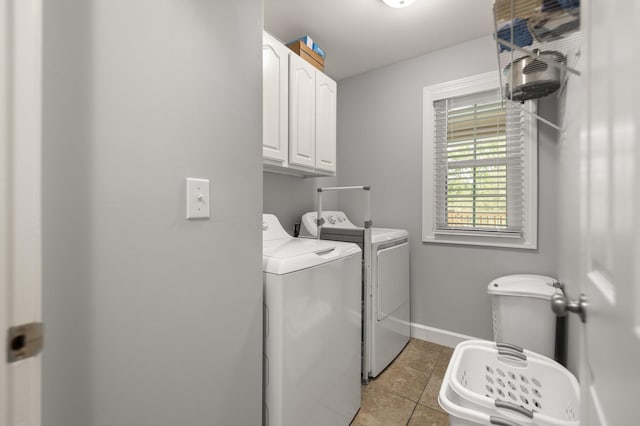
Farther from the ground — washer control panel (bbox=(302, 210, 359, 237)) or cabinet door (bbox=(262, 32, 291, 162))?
cabinet door (bbox=(262, 32, 291, 162))

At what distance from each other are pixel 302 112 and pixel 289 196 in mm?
791

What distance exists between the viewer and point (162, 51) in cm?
78

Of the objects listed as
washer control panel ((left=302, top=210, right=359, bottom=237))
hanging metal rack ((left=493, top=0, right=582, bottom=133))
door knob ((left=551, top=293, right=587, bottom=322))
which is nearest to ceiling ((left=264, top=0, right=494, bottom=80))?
hanging metal rack ((left=493, top=0, right=582, bottom=133))

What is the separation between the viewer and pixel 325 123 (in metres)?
2.29

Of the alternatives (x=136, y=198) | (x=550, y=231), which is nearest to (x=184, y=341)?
(x=136, y=198)

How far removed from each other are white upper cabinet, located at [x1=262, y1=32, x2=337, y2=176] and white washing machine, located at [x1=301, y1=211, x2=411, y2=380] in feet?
1.86

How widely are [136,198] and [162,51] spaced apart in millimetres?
419

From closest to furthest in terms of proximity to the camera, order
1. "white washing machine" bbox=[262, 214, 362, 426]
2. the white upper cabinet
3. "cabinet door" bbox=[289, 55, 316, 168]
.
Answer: "white washing machine" bbox=[262, 214, 362, 426] → the white upper cabinet → "cabinet door" bbox=[289, 55, 316, 168]

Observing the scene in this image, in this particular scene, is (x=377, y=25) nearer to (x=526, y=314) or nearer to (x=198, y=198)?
(x=198, y=198)

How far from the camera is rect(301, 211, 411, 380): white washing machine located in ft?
6.44

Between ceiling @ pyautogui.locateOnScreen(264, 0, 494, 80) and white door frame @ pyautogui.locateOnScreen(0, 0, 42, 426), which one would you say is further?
ceiling @ pyautogui.locateOnScreen(264, 0, 494, 80)

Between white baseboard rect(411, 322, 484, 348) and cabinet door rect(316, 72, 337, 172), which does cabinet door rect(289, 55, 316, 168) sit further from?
white baseboard rect(411, 322, 484, 348)

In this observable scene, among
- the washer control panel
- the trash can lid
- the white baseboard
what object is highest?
the washer control panel

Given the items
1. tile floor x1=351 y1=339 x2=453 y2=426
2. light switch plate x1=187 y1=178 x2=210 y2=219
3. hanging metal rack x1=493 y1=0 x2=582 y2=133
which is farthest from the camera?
tile floor x1=351 y1=339 x2=453 y2=426
